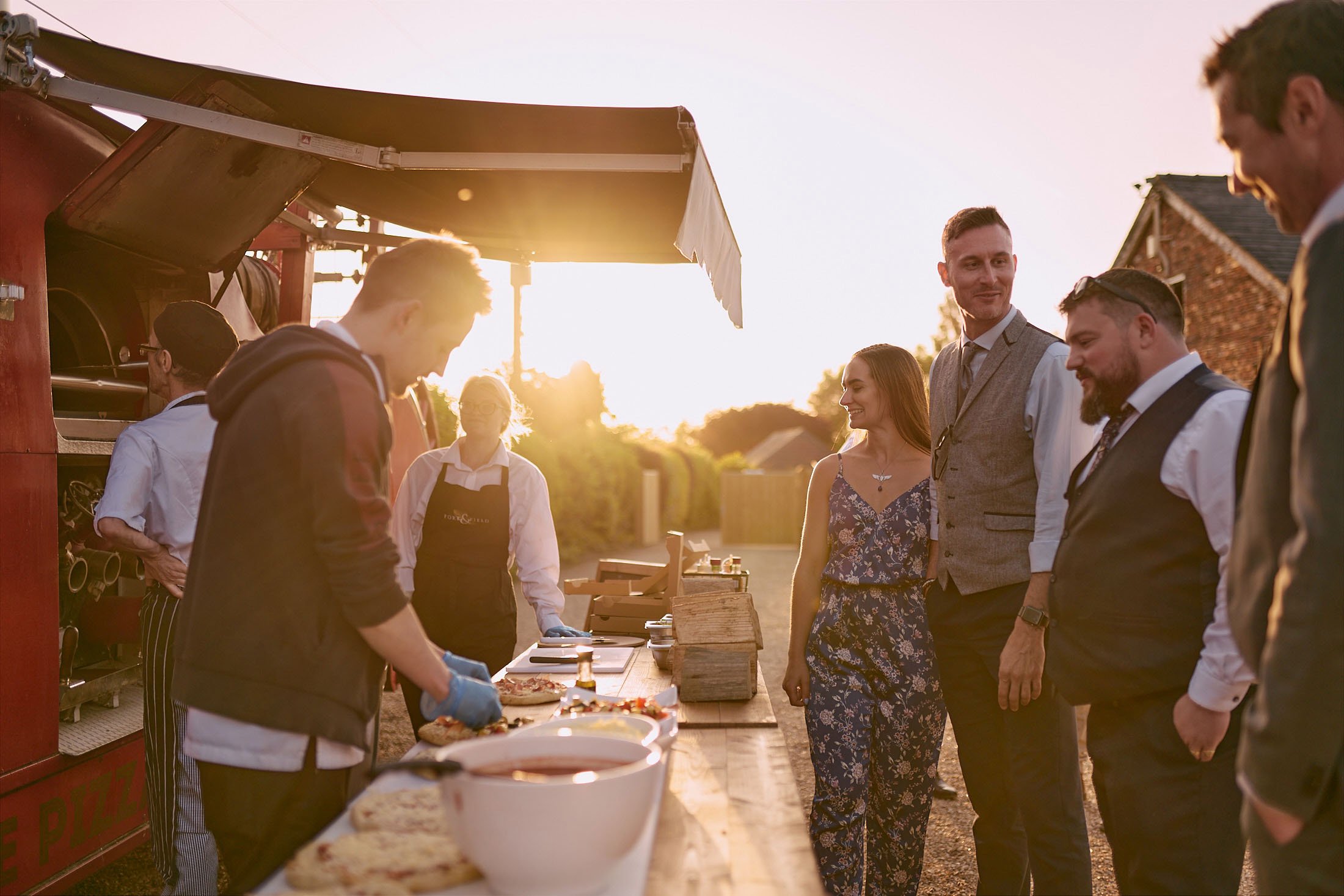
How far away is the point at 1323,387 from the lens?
125 cm

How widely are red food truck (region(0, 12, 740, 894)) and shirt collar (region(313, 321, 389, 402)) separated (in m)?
1.83

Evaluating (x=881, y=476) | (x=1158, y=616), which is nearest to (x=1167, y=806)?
(x=1158, y=616)

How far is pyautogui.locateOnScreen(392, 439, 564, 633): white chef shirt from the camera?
13.9 feet

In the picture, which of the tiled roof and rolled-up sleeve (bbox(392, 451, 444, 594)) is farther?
the tiled roof

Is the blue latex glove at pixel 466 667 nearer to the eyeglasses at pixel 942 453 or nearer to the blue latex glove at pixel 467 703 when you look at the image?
the blue latex glove at pixel 467 703

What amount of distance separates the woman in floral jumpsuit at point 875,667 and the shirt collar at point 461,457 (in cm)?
159

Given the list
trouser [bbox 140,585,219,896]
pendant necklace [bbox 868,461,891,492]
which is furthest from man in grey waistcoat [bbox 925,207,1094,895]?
trouser [bbox 140,585,219,896]

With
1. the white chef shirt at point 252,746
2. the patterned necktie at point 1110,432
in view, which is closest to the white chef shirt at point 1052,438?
the patterned necktie at point 1110,432

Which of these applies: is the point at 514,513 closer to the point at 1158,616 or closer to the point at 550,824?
the point at 1158,616

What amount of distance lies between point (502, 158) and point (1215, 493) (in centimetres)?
308

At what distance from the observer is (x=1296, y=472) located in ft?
4.20

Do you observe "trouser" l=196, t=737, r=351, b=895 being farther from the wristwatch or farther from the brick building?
the brick building

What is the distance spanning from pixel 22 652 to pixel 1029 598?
3.31m

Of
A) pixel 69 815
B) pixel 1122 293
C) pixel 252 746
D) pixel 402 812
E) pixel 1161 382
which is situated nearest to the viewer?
pixel 402 812
